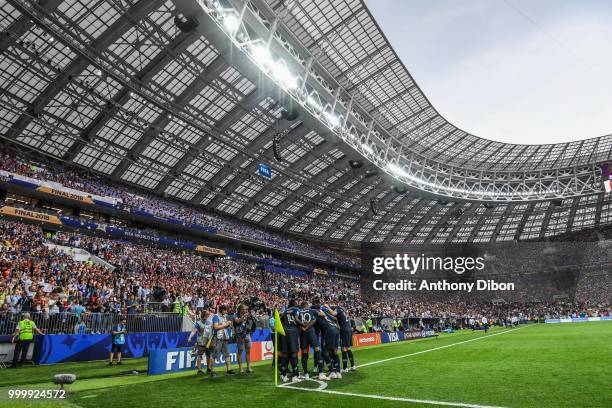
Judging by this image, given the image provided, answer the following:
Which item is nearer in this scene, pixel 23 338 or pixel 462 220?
pixel 23 338

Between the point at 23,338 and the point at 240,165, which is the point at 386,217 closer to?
the point at 240,165

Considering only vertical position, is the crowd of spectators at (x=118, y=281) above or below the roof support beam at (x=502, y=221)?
below

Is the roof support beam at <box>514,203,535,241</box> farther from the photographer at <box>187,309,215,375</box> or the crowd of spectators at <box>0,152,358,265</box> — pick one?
the photographer at <box>187,309,215,375</box>

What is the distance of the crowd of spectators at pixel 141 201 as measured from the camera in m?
33.5

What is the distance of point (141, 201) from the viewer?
1636 inches

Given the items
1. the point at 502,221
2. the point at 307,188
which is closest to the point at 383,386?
the point at 307,188

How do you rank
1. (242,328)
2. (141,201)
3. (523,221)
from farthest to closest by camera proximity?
1. (523,221)
2. (141,201)
3. (242,328)

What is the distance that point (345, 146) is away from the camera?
31547mm

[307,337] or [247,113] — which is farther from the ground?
[247,113]

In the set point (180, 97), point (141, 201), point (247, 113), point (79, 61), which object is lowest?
point (141, 201)

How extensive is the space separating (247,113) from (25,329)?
25.7 meters

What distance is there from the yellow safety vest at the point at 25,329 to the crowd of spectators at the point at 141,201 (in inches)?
899

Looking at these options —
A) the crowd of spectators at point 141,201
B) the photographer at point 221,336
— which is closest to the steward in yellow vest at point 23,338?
the photographer at point 221,336

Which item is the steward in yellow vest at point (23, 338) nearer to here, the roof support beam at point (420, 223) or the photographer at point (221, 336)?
the photographer at point (221, 336)
